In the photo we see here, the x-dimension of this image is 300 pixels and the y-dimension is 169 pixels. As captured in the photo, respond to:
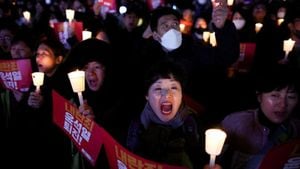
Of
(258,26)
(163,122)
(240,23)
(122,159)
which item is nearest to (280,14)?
(258,26)

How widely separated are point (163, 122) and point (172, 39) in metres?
1.59

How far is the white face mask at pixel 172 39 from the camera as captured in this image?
4234 mm

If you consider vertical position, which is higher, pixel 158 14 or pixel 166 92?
pixel 158 14

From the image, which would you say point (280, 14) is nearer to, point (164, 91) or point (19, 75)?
point (19, 75)

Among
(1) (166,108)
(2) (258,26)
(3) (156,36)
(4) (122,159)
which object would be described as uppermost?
(2) (258,26)

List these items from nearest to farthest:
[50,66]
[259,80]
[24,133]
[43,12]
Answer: [259,80]
[50,66]
[24,133]
[43,12]

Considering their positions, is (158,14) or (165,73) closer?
(165,73)

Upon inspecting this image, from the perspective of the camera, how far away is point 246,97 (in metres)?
6.07

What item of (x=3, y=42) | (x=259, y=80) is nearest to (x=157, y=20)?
(x=259, y=80)

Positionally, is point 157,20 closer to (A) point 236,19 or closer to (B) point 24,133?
(B) point 24,133

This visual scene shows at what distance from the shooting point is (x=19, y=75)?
457 centimetres

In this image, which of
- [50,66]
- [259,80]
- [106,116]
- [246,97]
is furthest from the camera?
[246,97]

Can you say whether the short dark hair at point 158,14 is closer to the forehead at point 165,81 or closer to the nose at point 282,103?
the forehead at point 165,81

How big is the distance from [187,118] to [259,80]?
2.12ft
